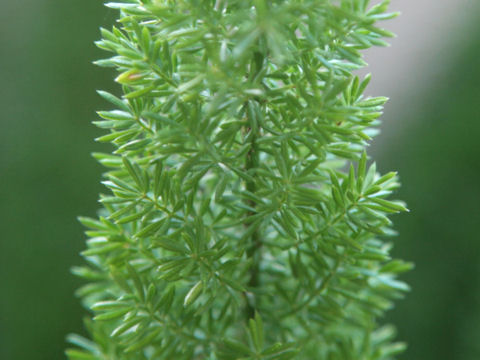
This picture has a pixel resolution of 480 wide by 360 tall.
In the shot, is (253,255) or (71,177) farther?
(71,177)

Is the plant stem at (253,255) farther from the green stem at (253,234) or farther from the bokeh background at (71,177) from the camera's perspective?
the bokeh background at (71,177)

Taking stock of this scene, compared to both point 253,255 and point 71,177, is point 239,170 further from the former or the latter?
point 71,177

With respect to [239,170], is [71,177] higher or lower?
lower

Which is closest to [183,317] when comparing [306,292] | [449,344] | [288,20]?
[306,292]

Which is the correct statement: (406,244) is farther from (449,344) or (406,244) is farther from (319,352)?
(319,352)

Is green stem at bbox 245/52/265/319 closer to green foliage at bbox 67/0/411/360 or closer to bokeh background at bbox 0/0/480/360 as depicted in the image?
green foliage at bbox 67/0/411/360

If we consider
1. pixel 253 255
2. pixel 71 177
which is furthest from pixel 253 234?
pixel 71 177
